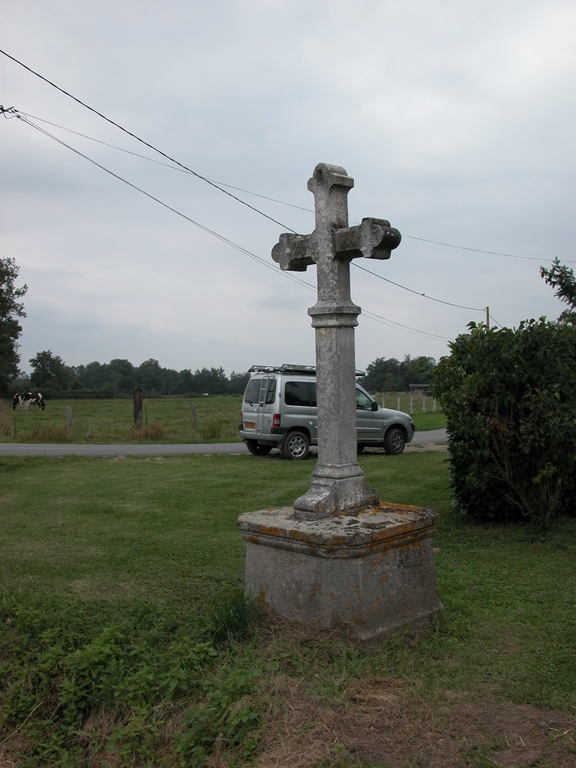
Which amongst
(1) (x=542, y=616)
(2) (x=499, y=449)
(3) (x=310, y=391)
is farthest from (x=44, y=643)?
(3) (x=310, y=391)

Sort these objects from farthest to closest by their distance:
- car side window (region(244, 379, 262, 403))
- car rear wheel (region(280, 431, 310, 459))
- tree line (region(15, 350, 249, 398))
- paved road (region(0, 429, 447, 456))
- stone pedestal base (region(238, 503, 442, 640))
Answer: tree line (region(15, 350, 249, 398)), paved road (region(0, 429, 447, 456)), car side window (region(244, 379, 262, 403)), car rear wheel (region(280, 431, 310, 459)), stone pedestal base (region(238, 503, 442, 640))

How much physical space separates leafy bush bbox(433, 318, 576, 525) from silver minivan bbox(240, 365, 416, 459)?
27.9ft

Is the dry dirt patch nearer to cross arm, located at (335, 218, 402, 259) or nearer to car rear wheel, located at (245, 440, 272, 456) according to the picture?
cross arm, located at (335, 218, 402, 259)

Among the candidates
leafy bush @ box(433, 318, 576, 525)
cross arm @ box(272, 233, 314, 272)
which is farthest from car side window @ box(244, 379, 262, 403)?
cross arm @ box(272, 233, 314, 272)

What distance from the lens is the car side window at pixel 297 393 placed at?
16.4 metres

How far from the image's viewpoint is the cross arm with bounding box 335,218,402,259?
191 inches

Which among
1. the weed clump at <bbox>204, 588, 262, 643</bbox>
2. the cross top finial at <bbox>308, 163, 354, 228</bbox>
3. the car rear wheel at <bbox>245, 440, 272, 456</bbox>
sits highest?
the cross top finial at <bbox>308, 163, 354, 228</bbox>

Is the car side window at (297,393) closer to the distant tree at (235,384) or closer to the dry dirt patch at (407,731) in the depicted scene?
the dry dirt patch at (407,731)

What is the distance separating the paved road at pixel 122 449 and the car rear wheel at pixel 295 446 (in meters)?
2.51

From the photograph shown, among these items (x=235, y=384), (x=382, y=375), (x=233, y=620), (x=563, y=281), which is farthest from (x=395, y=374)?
(x=233, y=620)

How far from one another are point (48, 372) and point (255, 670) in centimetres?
7850

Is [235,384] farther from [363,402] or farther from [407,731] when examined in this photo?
[407,731]

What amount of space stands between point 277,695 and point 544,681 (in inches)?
57.9

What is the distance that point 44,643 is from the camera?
15.0 feet
